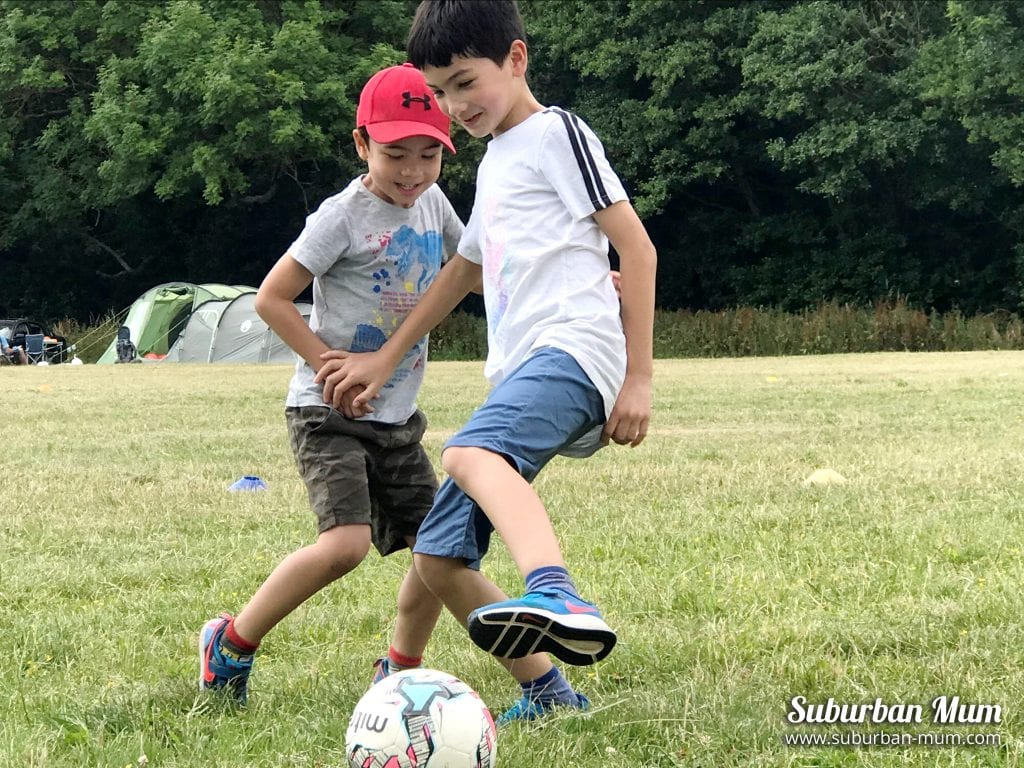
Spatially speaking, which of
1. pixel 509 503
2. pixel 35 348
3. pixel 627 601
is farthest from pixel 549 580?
pixel 35 348

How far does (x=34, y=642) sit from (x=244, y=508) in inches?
94.8

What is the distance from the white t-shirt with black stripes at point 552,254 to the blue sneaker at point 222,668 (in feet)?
3.18

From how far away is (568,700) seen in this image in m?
2.94

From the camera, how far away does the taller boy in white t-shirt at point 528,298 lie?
2689 mm

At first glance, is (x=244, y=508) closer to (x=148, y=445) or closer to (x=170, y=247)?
(x=148, y=445)

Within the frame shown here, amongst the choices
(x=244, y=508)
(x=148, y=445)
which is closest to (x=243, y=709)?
(x=244, y=508)

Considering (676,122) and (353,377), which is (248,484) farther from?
(676,122)

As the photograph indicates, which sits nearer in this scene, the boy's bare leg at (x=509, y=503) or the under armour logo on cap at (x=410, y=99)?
the boy's bare leg at (x=509, y=503)

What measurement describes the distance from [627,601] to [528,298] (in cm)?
147

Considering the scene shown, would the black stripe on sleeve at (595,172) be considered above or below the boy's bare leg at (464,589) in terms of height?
above

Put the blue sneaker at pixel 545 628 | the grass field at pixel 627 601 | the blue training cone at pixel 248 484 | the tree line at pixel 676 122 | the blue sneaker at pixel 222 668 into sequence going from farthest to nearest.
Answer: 1. the tree line at pixel 676 122
2. the blue training cone at pixel 248 484
3. the blue sneaker at pixel 222 668
4. the grass field at pixel 627 601
5. the blue sneaker at pixel 545 628

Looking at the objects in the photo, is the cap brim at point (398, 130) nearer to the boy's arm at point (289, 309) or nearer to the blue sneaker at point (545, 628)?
the boy's arm at point (289, 309)

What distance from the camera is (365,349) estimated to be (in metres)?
3.37

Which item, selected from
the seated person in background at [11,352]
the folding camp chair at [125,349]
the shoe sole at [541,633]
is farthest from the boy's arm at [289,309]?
the seated person in background at [11,352]
